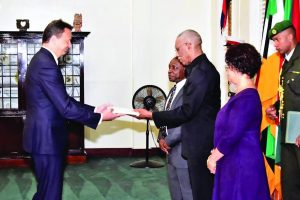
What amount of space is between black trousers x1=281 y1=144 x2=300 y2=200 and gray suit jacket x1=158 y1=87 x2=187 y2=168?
0.85 meters

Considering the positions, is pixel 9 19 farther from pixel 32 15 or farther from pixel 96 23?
pixel 96 23

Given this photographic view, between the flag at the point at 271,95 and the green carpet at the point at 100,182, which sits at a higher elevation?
the flag at the point at 271,95

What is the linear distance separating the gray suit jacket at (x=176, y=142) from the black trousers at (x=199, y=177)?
0.47 feet

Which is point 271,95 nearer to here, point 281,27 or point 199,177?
point 281,27

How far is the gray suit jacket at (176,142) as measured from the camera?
3.36 m

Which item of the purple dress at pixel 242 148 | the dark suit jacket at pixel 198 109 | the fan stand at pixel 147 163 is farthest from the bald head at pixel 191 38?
the fan stand at pixel 147 163

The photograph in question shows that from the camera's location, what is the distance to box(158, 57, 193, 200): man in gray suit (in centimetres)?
335

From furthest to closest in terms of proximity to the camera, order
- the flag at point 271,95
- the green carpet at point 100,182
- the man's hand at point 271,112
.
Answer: the green carpet at point 100,182 < the flag at point 271,95 < the man's hand at point 271,112

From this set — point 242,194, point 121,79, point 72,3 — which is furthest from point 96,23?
point 242,194

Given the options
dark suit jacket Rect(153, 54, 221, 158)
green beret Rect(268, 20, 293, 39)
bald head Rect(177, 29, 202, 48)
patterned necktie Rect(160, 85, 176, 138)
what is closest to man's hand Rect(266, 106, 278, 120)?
green beret Rect(268, 20, 293, 39)

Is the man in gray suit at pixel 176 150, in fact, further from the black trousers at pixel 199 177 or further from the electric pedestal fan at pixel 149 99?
the electric pedestal fan at pixel 149 99

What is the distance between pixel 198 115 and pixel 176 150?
0.35 metres

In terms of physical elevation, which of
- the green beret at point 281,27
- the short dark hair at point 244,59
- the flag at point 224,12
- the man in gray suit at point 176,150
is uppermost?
the flag at point 224,12

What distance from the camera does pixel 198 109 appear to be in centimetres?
318
